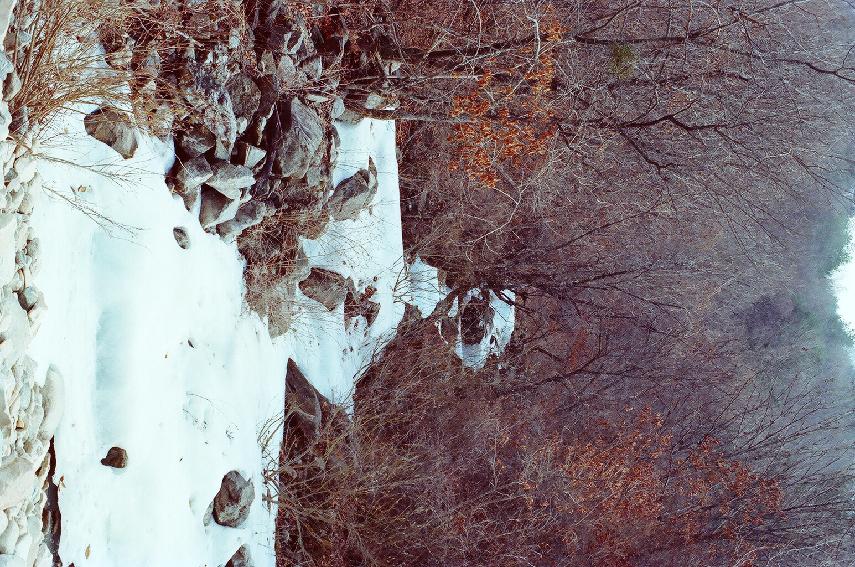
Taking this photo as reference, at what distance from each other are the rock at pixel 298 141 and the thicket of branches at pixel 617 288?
2.66 feet

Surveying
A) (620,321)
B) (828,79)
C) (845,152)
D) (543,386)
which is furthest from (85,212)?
(845,152)

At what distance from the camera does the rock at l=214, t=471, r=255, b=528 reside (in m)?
4.54

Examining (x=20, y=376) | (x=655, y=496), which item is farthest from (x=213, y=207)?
(x=655, y=496)

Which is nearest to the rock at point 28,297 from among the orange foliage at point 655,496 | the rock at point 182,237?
the rock at point 182,237

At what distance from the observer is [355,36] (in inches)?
223

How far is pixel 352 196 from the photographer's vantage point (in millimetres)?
5668

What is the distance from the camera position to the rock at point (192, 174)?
4.23 meters

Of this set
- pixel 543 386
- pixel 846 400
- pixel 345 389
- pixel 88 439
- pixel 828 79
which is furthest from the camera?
pixel 846 400

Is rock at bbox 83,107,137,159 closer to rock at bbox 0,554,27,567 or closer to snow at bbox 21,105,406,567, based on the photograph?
snow at bbox 21,105,406,567

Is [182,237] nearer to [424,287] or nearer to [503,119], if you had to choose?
[424,287]

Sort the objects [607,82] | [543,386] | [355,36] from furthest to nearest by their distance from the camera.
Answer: [543,386]
[607,82]
[355,36]

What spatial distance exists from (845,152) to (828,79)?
985 mm

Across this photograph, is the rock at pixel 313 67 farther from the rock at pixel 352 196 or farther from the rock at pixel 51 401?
the rock at pixel 51 401

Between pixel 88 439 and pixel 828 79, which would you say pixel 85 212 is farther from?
pixel 828 79
